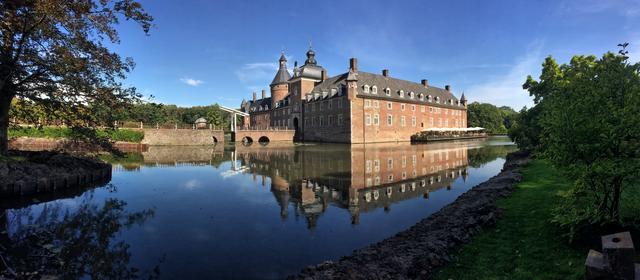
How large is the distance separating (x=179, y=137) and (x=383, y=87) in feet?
103

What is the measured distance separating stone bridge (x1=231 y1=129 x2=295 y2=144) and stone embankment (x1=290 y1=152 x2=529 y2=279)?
150 feet

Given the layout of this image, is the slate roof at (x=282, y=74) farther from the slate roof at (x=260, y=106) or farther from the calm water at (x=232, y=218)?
the calm water at (x=232, y=218)

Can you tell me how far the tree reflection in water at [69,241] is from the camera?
5.87m

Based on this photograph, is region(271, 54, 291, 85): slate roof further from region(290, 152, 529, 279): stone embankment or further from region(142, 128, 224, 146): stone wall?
region(290, 152, 529, 279): stone embankment

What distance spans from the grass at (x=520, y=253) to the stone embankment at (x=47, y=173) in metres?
13.8

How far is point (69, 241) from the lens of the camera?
7.30m

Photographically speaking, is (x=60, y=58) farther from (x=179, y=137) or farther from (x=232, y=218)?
(x=179, y=137)

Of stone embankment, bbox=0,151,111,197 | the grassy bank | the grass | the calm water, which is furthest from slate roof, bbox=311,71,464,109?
the grass

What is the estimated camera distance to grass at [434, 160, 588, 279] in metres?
4.77

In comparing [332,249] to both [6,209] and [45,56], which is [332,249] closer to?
[6,209]

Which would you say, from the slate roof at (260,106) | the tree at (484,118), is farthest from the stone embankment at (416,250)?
the tree at (484,118)

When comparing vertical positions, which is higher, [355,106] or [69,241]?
[355,106]

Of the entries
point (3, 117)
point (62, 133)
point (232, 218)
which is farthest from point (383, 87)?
point (232, 218)

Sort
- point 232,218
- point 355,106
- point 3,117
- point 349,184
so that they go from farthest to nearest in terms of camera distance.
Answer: point 355,106, point 349,184, point 3,117, point 232,218
